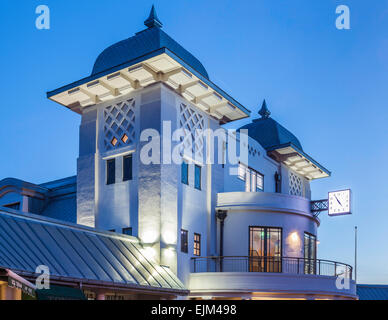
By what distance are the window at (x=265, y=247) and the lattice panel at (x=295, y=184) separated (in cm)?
992

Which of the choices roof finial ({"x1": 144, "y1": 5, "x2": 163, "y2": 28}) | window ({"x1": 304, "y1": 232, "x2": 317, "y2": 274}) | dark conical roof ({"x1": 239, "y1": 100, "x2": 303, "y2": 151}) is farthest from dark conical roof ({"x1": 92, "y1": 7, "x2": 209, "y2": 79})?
window ({"x1": 304, "y1": 232, "x2": 317, "y2": 274})

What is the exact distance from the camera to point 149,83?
920 inches

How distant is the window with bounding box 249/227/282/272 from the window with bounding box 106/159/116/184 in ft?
21.6

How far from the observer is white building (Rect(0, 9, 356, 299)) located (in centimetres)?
2225

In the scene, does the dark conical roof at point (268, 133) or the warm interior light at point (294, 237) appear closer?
the warm interior light at point (294, 237)

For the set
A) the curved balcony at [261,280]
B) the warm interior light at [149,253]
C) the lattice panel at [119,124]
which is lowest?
the curved balcony at [261,280]

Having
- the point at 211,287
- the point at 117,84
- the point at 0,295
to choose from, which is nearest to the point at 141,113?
the point at 117,84

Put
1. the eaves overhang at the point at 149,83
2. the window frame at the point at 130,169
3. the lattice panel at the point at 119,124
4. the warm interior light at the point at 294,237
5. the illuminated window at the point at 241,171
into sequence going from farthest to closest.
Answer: the illuminated window at the point at 241,171
the warm interior light at the point at 294,237
the lattice panel at the point at 119,124
the window frame at the point at 130,169
the eaves overhang at the point at 149,83

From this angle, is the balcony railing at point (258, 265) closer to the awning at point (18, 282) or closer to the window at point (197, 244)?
the window at point (197, 244)

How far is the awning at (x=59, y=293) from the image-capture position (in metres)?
14.6

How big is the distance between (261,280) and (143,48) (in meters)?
10.9

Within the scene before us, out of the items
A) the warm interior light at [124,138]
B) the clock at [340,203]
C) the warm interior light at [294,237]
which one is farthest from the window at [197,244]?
the clock at [340,203]

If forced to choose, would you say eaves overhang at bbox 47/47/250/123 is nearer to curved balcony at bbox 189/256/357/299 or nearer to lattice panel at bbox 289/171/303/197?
curved balcony at bbox 189/256/357/299
